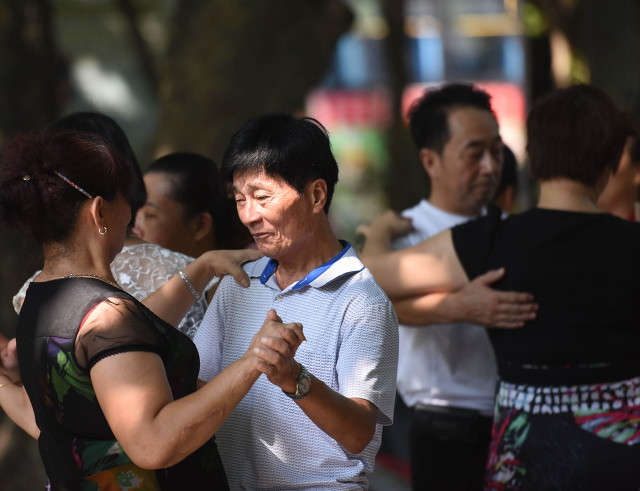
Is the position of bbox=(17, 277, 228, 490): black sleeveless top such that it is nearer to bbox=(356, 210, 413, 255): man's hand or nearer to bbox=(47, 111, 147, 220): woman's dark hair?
bbox=(47, 111, 147, 220): woman's dark hair

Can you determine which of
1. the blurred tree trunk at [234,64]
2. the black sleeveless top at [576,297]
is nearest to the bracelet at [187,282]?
the black sleeveless top at [576,297]

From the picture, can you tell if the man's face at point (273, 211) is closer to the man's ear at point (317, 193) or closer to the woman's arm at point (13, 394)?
the man's ear at point (317, 193)

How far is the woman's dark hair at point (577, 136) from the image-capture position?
3051mm


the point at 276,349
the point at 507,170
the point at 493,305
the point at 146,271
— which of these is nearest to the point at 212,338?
the point at 146,271

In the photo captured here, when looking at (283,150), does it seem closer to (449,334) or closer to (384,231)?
(384,231)

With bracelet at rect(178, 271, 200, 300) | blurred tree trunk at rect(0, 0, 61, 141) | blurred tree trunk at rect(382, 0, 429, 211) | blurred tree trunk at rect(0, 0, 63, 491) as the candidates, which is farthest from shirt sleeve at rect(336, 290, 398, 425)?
blurred tree trunk at rect(382, 0, 429, 211)

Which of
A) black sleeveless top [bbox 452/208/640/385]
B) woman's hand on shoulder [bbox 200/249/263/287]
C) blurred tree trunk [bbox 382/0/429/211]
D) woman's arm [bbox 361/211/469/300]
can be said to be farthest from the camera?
blurred tree trunk [bbox 382/0/429/211]

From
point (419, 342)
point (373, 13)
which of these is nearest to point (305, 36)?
point (419, 342)

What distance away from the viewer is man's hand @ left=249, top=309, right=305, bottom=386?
6.78 ft

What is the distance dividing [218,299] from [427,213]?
1.34 m

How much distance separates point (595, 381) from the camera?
2951 millimetres

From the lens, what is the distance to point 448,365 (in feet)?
12.0

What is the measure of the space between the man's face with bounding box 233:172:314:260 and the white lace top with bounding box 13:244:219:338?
0.53 metres

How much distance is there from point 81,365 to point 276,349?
1.39 feet
